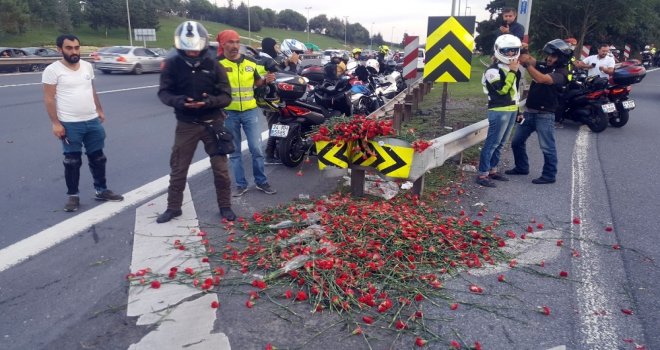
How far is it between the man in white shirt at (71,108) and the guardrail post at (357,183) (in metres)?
3.03

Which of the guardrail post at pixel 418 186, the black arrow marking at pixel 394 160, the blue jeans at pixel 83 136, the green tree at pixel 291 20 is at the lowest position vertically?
the guardrail post at pixel 418 186

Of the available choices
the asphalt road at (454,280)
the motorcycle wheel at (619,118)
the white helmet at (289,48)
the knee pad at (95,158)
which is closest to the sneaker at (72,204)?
the asphalt road at (454,280)

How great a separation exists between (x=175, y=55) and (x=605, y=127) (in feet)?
30.2

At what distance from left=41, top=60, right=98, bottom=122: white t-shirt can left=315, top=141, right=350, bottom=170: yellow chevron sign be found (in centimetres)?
273

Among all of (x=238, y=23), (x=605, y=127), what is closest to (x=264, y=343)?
(x=605, y=127)

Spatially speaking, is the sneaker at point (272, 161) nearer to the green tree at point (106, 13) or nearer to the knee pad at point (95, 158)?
the knee pad at point (95, 158)

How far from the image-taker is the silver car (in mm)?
26266

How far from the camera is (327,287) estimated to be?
3836 millimetres

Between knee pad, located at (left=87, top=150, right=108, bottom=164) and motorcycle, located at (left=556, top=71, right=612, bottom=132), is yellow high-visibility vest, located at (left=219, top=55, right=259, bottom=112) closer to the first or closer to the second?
knee pad, located at (left=87, top=150, right=108, bottom=164)

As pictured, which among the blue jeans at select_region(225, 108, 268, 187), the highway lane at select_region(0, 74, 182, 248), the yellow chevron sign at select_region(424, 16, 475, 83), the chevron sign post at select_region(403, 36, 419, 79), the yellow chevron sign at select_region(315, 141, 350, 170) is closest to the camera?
the highway lane at select_region(0, 74, 182, 248)

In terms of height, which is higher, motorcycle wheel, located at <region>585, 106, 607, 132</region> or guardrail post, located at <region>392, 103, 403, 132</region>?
guardrail post, located at <region>392, 103, 403, 132</region>

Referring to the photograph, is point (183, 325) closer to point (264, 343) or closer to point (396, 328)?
point (264, 343)

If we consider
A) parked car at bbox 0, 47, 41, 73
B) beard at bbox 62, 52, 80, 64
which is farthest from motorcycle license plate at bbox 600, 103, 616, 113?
parked car at bbox 0, 47, 41, 73

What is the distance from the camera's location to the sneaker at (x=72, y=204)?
5.65m
